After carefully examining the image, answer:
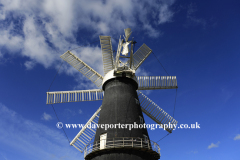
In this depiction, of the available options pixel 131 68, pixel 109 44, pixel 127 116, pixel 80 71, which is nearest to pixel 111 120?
pixel 127 116

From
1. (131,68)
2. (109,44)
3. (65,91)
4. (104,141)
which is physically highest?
(109,44)

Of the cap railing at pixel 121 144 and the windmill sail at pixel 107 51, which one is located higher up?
the windmill sail at pixel 107 51

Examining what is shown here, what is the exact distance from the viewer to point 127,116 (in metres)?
13.9

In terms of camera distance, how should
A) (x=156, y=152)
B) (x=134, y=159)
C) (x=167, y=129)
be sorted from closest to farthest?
1. (x=134, y=159)
2. (x=156, y=152)
3. (x=167, y=129)

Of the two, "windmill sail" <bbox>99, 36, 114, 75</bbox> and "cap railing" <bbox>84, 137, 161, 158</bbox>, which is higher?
"windmill sail" <bbox>99, 36, 114, 75</bbox>

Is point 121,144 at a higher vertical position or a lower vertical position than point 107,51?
lower

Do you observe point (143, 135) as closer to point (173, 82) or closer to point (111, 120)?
point (111, 120)

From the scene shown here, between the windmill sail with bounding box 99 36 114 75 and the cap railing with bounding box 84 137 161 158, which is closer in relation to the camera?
the cap railing with bounding box 84 137 161 158

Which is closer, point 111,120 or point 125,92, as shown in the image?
point 111,120

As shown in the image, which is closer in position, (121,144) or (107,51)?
(121,144)

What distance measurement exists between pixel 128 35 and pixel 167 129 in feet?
30.0

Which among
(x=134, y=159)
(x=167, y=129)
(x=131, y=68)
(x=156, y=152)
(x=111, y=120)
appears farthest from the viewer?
(x=167, y=129)

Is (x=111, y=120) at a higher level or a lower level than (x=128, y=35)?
lower

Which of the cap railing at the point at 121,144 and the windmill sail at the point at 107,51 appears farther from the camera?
the windmill sail at the point at 107,51
